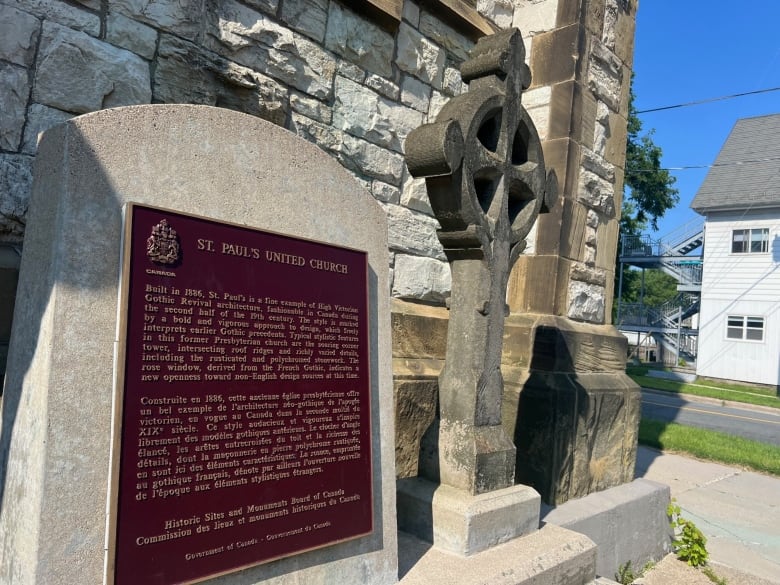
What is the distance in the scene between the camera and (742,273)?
1031 inches

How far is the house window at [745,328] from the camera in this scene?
25.4 meters

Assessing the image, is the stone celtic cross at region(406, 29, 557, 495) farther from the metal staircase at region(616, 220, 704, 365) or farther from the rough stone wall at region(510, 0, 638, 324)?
the metal staircase at region(616, 220, 704, 365)

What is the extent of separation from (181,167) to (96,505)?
1.22 metres

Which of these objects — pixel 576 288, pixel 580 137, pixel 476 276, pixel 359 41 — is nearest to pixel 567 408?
pixel 576 288

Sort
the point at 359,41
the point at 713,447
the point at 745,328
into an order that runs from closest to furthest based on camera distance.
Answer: the point at 359,41
the point at 713,447
the point at 745,328

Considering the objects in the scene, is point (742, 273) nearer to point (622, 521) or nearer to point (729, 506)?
point (729, 506)

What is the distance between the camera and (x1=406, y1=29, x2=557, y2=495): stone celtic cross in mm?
3289

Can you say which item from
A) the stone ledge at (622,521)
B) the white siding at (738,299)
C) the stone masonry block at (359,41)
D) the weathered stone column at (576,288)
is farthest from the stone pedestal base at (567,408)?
the white siding at (738,299)

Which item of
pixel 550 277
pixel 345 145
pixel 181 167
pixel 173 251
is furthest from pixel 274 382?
pixel 550 277

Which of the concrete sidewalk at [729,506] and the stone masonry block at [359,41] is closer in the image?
the stone masonry block at [359,41]

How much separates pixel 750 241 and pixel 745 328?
3716 millimetres

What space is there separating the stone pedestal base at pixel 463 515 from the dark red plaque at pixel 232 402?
64 cm

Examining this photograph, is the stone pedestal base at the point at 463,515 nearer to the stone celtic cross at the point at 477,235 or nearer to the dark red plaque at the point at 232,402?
the stone celtic cross at the point at 477,235

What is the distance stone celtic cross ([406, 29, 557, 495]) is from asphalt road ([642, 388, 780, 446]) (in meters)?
10.4
